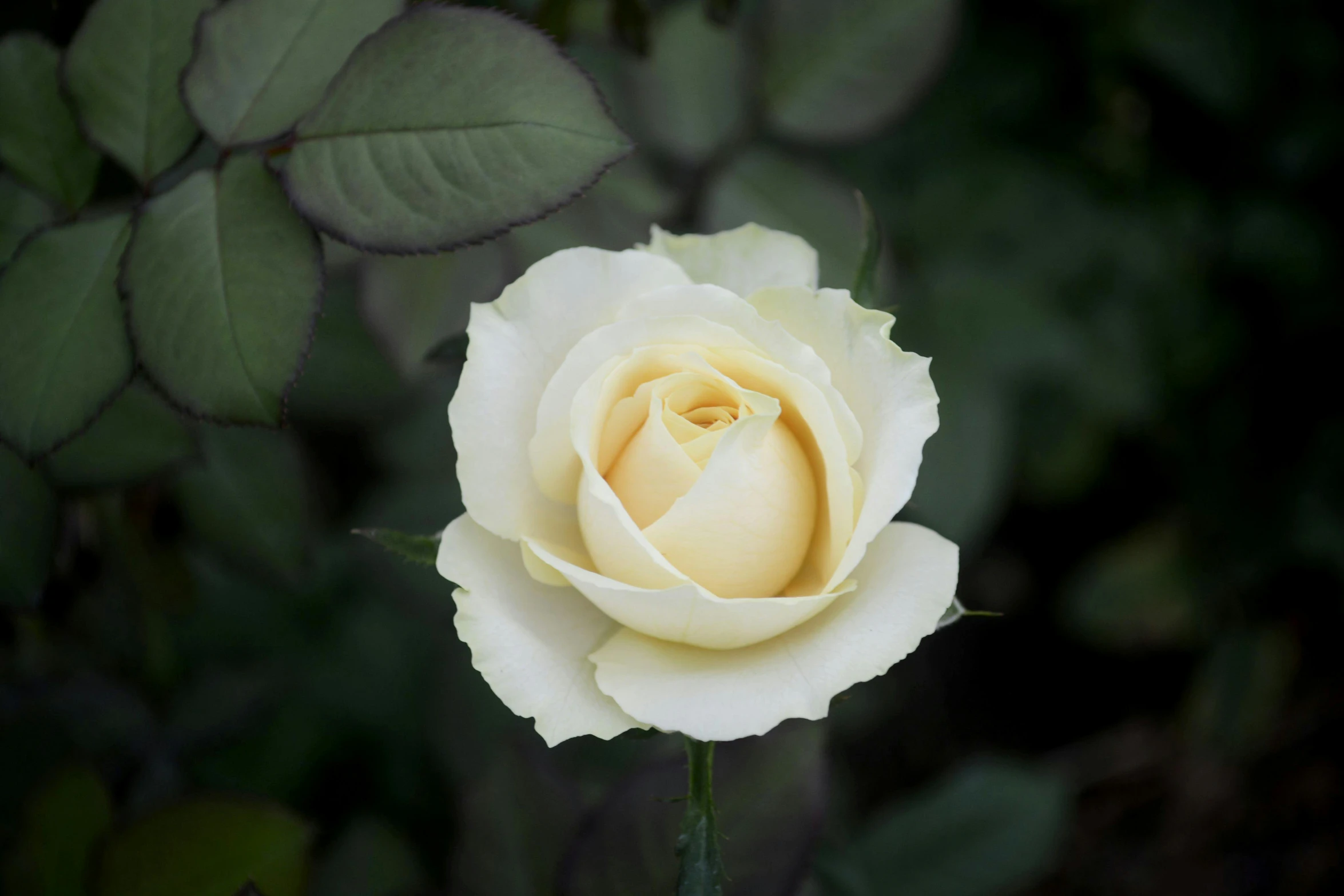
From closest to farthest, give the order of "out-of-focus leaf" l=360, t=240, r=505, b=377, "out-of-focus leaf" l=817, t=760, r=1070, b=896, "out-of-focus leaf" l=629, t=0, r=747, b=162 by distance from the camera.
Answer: "out-of-focus leaf" l=360, t=240, r=505, b=377 → "out-of-focus leaf" l=629, t=0, r=747, b=162 → "out-of-focus leaf" l=817, t=760, r=1070, b=896

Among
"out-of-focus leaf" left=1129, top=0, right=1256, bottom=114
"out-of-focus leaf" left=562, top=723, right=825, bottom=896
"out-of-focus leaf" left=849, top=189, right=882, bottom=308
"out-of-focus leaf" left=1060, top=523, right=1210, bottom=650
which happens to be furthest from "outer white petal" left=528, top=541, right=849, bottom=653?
"out-of-focus leaf" left=1060, top=523, right=1210, bottom=650

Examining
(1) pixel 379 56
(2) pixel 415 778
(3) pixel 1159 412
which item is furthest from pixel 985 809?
(1) pixel 379 56

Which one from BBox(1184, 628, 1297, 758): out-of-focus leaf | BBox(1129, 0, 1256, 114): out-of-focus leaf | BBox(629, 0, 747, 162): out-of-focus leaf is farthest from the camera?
BBox(1184, 628, 1297, 758): out-of-focus leaf

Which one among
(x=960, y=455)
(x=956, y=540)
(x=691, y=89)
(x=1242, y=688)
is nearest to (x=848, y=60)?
(x=691, y=89)

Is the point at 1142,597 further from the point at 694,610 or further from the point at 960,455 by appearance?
the point at 694,610

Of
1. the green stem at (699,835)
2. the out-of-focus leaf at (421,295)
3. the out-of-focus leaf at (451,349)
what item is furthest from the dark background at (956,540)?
the green stem at (699,835)

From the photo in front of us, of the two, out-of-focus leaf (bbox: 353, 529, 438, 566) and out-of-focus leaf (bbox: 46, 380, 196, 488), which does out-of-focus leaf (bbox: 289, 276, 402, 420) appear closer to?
out-of-focus leaf (bbox: 46, 380, 196, 488)
